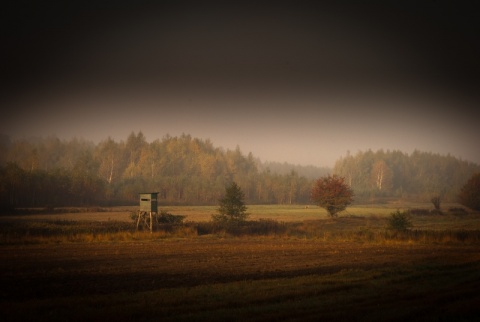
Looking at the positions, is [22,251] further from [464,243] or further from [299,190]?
[299,190]

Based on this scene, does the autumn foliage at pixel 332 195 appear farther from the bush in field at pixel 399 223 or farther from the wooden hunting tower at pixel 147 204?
the wooden hunting tower at pixel 147 204

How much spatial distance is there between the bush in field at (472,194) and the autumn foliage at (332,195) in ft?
83.9

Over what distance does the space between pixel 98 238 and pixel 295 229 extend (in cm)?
2575

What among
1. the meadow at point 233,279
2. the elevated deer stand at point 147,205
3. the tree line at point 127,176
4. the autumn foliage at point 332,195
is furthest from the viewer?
the tree line at point 127,176

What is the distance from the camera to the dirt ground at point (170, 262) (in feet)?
71.7

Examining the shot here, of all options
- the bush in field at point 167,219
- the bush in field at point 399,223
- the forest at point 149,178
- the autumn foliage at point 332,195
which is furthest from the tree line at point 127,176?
the bush in field at point 399,223

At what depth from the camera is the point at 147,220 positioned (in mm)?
59312

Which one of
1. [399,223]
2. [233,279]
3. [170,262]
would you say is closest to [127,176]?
[399,223]

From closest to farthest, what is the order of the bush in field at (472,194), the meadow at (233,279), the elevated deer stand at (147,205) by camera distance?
the meadow at (233,279)
the elevated deer stand at (147,205)
the bush in field at (472,194)

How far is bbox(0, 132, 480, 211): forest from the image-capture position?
355 ft

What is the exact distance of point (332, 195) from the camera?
7644cm

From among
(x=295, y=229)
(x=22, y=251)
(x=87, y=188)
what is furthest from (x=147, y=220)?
(x=87, y=188)

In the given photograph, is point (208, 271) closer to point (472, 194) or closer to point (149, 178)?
point (472, 194)

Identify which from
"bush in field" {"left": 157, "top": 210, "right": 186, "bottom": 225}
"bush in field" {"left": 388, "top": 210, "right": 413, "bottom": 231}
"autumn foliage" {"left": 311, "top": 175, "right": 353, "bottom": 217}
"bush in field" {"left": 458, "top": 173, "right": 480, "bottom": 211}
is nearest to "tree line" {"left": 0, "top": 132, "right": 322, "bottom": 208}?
"bush in field" {"left": 157, "top": 210, "right": 186, "bottom": 225}
